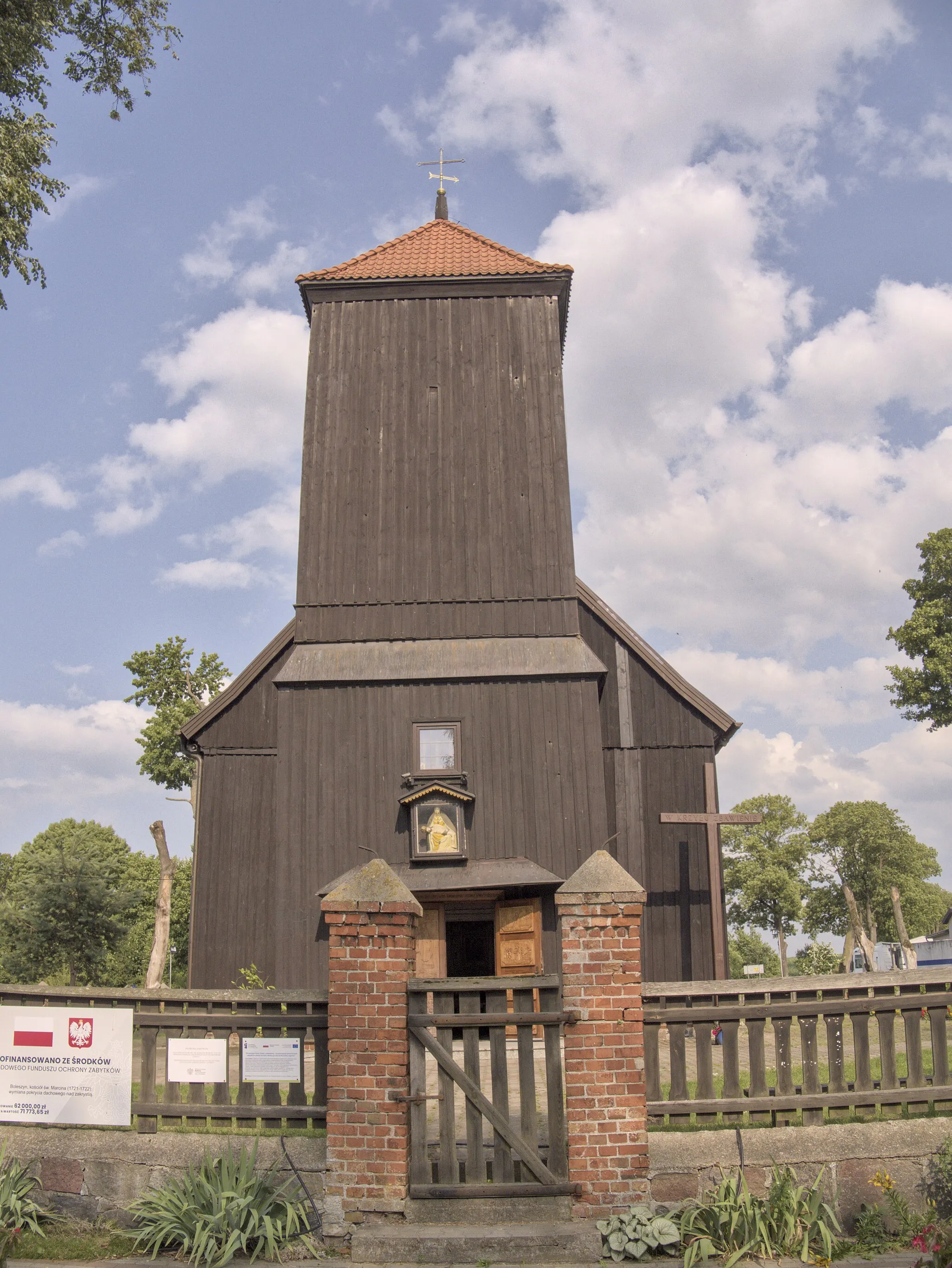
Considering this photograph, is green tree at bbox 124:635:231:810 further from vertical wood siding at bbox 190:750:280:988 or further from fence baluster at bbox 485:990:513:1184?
fence baluster at bbox 485:990:513:1184

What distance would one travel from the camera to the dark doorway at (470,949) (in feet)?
58.4

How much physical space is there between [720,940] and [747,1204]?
11158 mm

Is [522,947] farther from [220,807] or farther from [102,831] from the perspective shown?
[102,831]

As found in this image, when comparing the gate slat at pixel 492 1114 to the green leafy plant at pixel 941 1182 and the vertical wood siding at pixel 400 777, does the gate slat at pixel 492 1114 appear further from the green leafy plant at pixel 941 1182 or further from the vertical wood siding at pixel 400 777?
the vertical wood siding at pixel 400 777

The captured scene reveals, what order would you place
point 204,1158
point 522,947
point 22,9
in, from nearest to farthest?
1. point 204,1158
2. point 22,9
3. point 522,947

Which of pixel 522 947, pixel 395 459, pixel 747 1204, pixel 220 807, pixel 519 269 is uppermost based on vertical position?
pixel 519 269

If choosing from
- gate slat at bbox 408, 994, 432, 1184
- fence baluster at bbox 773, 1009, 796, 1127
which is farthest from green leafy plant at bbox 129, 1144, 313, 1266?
fence baluster at bbox 773, 1009, 796, 1127

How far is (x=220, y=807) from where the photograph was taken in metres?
18.9

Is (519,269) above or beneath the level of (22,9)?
above

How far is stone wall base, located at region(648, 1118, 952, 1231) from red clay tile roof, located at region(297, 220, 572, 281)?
15711mm

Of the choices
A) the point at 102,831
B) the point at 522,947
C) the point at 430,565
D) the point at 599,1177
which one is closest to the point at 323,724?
the point at 430,565

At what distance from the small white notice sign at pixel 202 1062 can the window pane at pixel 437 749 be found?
29.8 ft

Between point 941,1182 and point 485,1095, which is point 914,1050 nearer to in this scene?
point 941,1182

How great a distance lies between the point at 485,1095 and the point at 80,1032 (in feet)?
10.2
